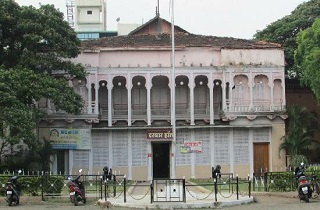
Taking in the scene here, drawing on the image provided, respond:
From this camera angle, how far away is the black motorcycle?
20.3 m

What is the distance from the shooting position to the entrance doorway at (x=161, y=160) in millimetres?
36406

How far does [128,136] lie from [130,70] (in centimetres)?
401

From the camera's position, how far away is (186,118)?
35812 mm

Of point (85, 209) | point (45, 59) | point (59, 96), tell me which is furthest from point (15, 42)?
point (85, 209)

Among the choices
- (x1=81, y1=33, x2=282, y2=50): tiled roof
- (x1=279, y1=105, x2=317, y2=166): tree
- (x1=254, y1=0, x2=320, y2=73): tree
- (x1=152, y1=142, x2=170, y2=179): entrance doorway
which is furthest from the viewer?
(x1=254, y1=0, x2=320, y2=73): tree

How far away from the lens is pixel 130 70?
35.0 metres

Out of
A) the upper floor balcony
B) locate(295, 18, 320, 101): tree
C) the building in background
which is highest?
the building in background

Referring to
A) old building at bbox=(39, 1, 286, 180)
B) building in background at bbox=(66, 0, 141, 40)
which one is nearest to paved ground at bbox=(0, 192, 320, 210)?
old building at bbox=(39, 1, 286, 180)

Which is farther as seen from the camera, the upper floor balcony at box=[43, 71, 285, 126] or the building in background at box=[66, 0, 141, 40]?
the building in background at box=[66, 0, 141, 40]

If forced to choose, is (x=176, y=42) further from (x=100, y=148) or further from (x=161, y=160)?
(x=100, y=148)

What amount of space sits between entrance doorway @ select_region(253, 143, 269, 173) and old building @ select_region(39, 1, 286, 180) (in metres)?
0.06

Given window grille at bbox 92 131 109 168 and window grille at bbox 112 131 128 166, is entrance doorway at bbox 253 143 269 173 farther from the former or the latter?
window grille at bbox 92 131 109 168

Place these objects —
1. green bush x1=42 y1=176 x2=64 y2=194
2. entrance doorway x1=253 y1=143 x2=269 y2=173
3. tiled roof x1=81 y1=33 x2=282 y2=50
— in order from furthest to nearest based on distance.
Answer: tiled roof x1=81 y1=33 x2=282 y2=50 < entrance doorway x1=253 y1=143 x2=269 y2=173 < green bush x1=42 y1=176 x2=64 y2=194

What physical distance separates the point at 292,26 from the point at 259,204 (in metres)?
26.2
